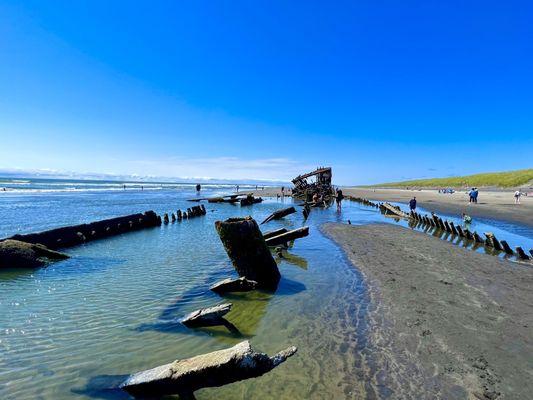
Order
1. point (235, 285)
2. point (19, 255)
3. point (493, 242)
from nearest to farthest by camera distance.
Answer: point (235, 285) → point (19, 255) → point (493, 242)

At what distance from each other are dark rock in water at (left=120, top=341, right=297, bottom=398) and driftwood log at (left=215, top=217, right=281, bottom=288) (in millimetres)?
5542

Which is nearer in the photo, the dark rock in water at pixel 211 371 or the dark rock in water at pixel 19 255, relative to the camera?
the dark rock in water at pixel 211 371

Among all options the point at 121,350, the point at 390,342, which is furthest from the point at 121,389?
the point at 390,342

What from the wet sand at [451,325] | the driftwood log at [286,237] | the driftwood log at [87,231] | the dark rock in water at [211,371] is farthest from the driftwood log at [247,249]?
the driftwood log at [87,231]

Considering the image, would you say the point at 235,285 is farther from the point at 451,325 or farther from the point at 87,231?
the point at 87,231

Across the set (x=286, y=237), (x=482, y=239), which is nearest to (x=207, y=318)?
(x=286, y=237)

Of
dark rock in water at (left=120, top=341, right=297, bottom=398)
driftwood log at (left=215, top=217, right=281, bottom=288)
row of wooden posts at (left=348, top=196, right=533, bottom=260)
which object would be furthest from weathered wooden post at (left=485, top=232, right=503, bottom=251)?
dark rock in water at (left=120, top=341, right=297, bottom=398)

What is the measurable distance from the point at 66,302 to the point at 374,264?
9.76m

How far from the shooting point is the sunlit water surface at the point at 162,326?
15.8 feet

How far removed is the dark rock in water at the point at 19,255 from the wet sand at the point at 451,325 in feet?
38.0

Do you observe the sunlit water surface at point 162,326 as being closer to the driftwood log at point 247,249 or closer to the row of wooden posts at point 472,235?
the driftwood log at point 247,249

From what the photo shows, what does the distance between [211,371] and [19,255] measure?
1133cm

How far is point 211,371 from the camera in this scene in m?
3.67

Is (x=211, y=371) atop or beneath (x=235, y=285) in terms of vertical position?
atop
